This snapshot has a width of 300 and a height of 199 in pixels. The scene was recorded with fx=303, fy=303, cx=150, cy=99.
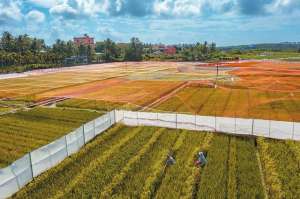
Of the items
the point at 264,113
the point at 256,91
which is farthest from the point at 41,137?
the point at 256,91

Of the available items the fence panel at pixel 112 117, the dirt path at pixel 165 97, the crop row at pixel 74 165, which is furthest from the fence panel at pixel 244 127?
the dirt path at pixel 165 97

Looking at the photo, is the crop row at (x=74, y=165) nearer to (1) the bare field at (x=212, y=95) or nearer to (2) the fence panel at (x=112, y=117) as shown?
(2) the fence panel at (x=112, y=117)

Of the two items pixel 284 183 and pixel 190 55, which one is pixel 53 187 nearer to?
pixel 284 183

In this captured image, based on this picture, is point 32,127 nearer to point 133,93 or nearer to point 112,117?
point 112,117

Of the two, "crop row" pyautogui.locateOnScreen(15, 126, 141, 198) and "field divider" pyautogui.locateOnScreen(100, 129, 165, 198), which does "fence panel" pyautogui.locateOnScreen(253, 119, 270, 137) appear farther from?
"crop row" pyautogui.locateOnScreen(15, 126, 141, 198)

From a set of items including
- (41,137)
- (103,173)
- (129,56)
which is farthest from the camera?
(129,56)

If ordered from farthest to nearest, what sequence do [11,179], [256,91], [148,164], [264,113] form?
[256,91] < [264,113] < [148,164] < [11,179]

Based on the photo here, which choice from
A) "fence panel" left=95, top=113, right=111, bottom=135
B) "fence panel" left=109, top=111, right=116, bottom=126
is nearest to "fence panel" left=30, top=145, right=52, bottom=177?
"fence panel" left=95, top=113, right=111, bottom=135
